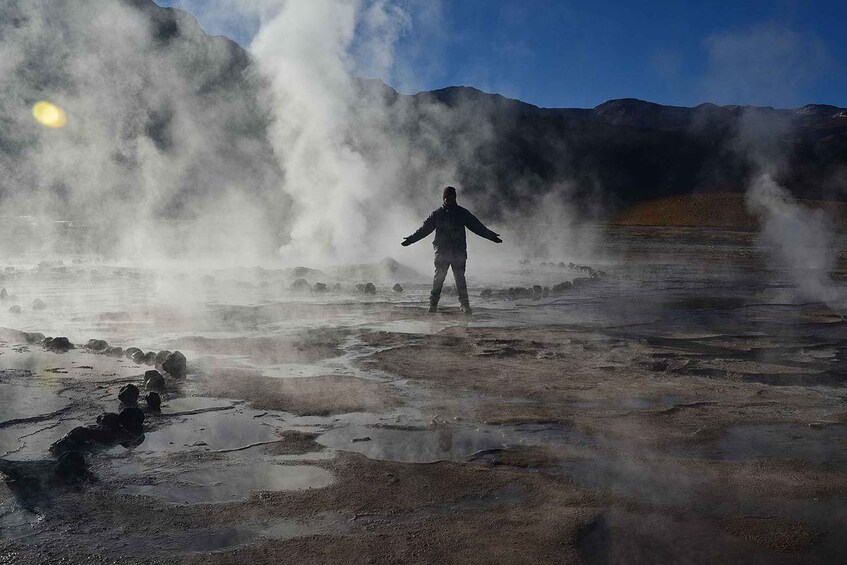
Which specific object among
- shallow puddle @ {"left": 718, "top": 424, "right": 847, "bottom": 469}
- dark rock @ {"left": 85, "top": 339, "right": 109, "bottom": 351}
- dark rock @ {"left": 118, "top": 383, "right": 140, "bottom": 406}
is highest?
dark rock @ {"left": 85, "top": 339, "right": 109, "bottom": 351}

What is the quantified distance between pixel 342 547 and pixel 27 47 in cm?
2003

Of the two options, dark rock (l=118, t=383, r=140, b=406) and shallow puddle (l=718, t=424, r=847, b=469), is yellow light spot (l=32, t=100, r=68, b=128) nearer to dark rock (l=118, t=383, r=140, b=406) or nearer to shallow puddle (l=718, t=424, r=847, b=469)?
dark rock (l=118, t=383, r=140, b=406)

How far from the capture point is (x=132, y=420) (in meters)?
4.10

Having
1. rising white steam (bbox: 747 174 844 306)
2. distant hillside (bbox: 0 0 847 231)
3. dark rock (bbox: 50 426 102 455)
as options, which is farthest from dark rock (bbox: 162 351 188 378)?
distant hillside (bbox: 0 0 847 231)

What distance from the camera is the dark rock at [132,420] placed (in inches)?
161

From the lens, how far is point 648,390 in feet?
16.5

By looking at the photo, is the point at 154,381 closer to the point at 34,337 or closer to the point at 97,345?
the point at 97,345

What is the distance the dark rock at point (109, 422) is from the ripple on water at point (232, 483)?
0.84 meters

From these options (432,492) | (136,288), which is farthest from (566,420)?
(136,288)

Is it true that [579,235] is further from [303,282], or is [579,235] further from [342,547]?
[342,547]

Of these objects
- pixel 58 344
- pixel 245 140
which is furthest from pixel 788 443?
pixel 245 140

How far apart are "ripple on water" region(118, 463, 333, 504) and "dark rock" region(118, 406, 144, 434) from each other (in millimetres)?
843

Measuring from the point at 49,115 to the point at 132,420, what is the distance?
64.0ft

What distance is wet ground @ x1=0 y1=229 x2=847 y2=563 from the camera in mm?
2750
